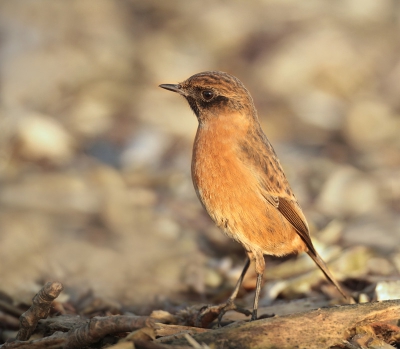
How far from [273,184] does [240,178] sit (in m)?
0.42

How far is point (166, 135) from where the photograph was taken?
12.6 m

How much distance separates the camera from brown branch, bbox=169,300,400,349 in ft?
15.4

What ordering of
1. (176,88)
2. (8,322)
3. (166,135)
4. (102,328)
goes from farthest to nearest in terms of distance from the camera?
(166,135) < (176,88) < (8,322) < (102,328)

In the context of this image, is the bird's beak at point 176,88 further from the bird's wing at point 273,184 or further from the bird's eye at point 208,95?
the bird's wing at point 273,184

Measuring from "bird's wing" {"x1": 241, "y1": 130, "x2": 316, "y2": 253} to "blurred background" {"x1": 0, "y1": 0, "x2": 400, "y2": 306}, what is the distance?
849mm

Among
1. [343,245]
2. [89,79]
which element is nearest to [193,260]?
[343,245]

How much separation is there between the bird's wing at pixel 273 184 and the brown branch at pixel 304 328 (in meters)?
1.60

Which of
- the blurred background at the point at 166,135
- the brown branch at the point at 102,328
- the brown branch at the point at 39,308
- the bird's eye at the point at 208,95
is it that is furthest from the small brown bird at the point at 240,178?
the brown branch at the point at 39,308

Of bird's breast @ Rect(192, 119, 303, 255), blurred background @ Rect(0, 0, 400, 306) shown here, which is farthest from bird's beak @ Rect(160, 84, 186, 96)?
blurred background @ Rect(0, 0, 400, 306)

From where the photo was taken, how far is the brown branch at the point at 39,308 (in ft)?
15.2

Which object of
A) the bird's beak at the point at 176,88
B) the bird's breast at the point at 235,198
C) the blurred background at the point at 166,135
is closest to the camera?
the bird's breast at the point at 235,198

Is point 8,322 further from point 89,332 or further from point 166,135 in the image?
point 166,135

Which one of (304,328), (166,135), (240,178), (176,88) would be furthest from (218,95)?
(166,135)

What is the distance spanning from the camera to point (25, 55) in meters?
14.3
